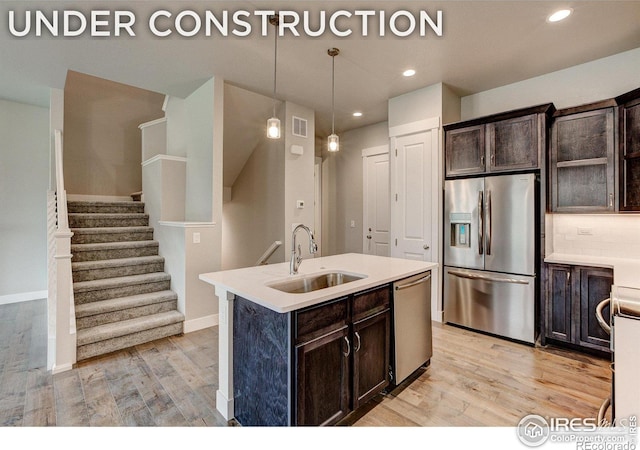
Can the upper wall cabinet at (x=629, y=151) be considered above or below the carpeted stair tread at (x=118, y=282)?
above

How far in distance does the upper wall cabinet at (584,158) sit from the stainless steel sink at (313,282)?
94.2 inches

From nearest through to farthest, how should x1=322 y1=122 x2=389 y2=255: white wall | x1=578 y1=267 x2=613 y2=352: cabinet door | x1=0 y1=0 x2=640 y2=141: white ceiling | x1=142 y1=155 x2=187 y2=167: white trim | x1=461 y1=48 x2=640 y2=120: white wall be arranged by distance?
1. x1=0 y1=0 x2=640 y2=141: white ceiling
2. x1=578 y1=267 x2=613 y2=352: cabinet door
3. x1=461 y1=48 x2=640 y2=120: white wall
4. x1=142 y1=155 x2=187 y2=167: white trim
5. x1=322 y1=122 x2=389 y2=255: white wall

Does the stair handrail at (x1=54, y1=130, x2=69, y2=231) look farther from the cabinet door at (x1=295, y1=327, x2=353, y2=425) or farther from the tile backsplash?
the tile backsplash

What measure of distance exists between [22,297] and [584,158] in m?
7.48

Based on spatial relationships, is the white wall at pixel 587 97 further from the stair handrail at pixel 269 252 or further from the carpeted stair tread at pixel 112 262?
the carpeted stair tread at pixel 112 262

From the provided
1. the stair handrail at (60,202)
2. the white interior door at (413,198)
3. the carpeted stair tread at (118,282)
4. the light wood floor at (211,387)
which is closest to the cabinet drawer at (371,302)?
the light wood floor at (211,387)

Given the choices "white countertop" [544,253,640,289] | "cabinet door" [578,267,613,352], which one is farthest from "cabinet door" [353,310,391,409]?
"cabinet door" [578,267,613,352]

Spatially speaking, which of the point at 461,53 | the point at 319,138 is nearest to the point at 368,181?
the point at 319,138

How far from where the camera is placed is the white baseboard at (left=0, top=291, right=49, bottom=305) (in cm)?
469

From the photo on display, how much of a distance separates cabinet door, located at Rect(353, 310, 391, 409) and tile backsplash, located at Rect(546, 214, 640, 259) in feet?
7.43

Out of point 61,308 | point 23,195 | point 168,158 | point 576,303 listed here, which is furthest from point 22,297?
point 576,303

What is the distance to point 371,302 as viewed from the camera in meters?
2.15

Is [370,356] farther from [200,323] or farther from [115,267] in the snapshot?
[115,267]

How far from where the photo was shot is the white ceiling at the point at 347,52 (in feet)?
8.24
